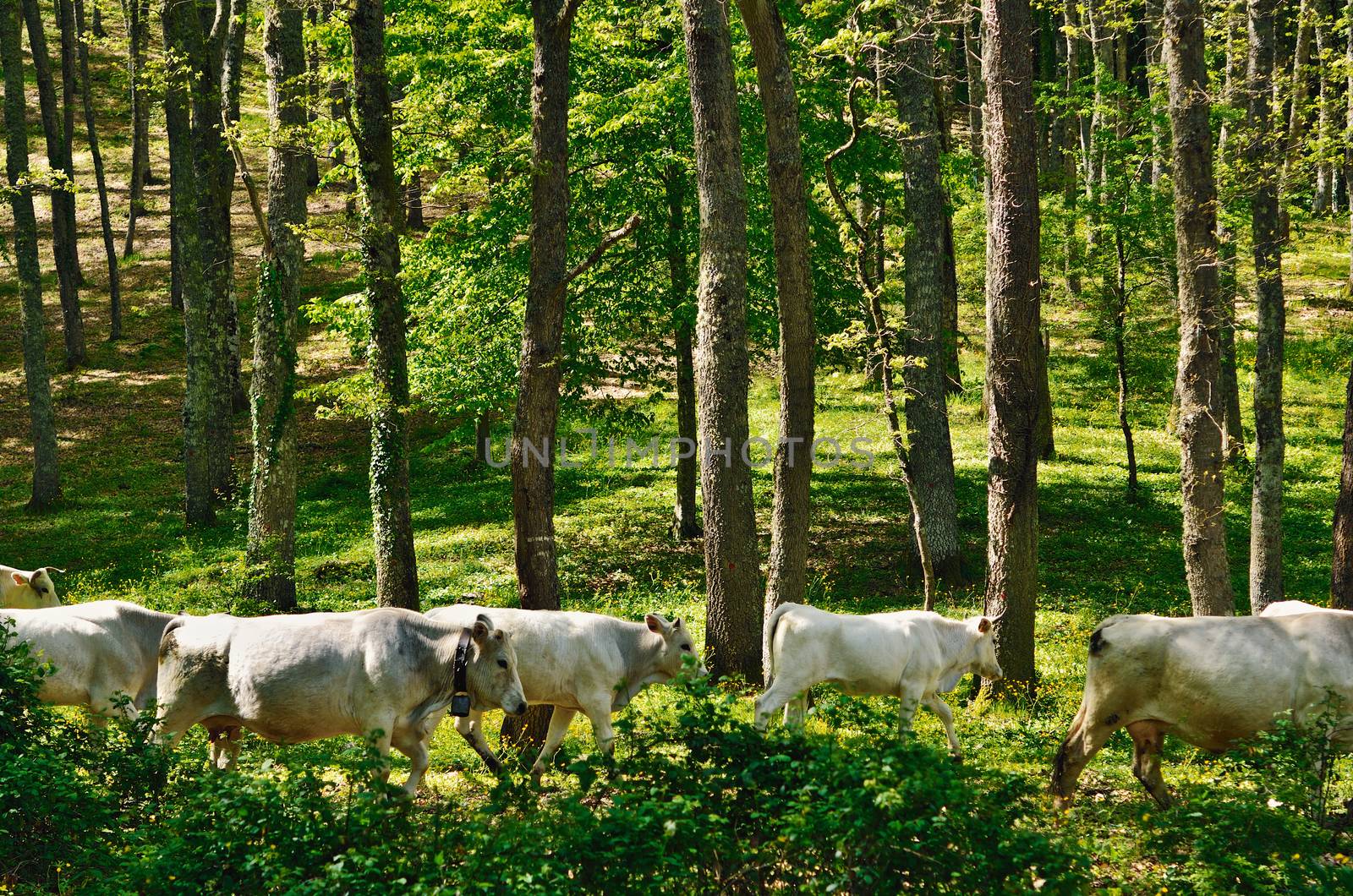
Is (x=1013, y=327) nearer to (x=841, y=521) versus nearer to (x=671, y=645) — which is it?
(x=671, y=645)

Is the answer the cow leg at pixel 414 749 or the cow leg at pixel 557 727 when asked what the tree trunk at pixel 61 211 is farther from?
the cow leg at pixel 414 749

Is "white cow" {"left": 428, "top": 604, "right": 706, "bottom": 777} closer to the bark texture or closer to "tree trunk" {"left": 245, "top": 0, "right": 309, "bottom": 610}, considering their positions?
the bark texture

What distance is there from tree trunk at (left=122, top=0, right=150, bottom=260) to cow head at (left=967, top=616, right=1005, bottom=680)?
31.2m

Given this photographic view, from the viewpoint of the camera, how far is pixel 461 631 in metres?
10.9

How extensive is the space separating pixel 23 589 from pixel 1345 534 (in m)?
17.8

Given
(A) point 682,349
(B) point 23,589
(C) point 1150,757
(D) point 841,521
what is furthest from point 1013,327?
(B) point 23,589

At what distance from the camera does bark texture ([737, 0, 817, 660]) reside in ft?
45.8

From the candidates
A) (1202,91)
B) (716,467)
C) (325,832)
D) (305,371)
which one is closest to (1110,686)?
(716,467)

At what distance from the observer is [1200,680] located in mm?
9992

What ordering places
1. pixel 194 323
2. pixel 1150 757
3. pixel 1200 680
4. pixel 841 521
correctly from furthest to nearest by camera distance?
pixel 194 323
pixel 841 521
pixel 1150 757
pixel 1200 680

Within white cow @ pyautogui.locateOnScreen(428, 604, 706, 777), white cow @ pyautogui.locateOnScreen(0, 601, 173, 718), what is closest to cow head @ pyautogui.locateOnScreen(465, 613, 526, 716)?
white cow @ pyautogui.locateOnScreen(428, 604, 706, 777)

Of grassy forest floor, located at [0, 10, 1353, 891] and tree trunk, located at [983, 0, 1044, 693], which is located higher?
tree trunk, located at [983, 0, 1044, 693]

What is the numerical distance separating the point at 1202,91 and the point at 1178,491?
45.3 ft

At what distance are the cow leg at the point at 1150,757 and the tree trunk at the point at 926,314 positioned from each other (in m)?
9.51
